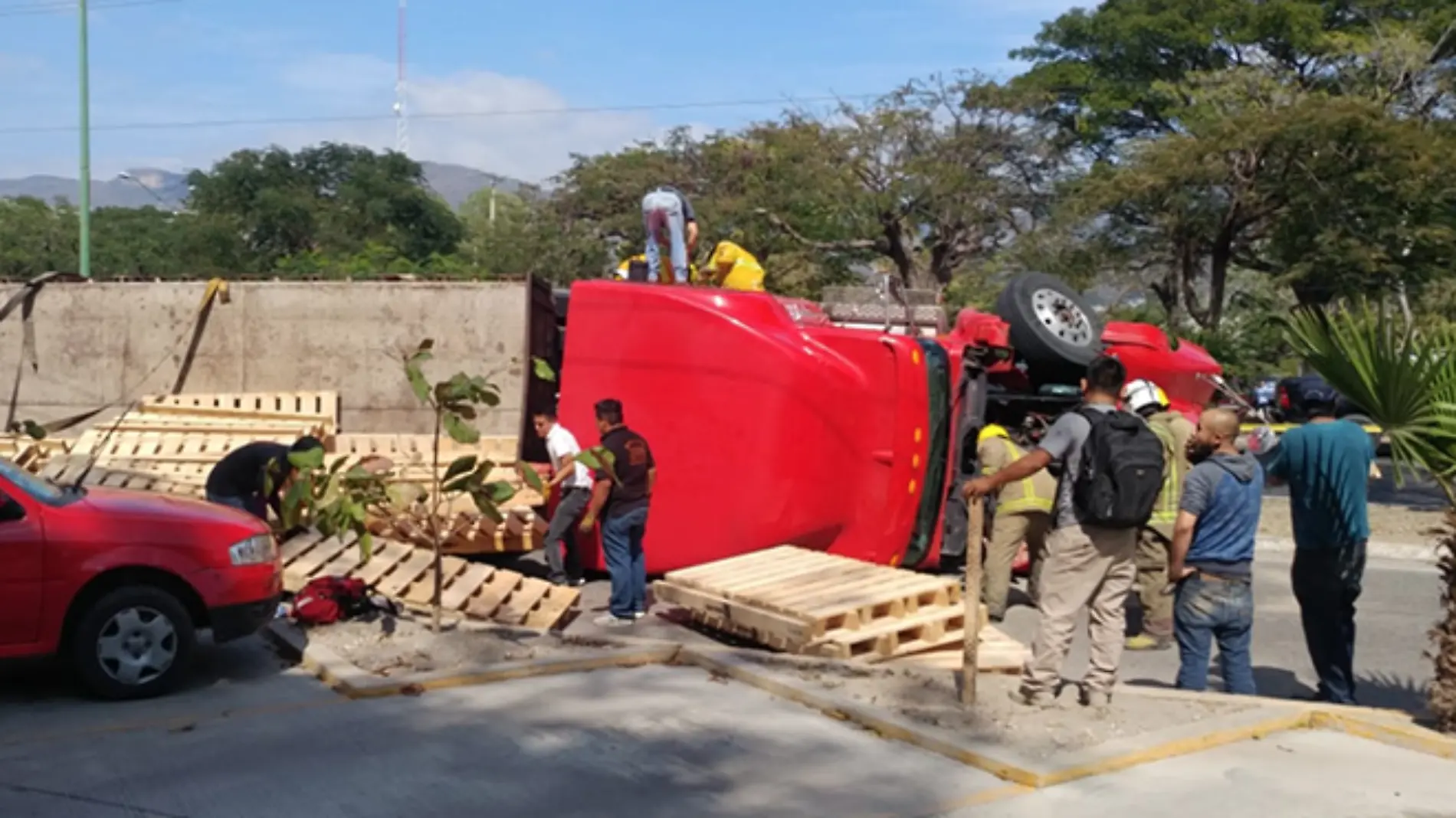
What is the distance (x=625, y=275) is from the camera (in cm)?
1284

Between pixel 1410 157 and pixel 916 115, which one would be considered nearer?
pixel 1410 157

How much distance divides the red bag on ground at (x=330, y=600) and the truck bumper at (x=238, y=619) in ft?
2.76

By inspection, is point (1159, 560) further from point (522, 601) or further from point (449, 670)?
point (449, 670)

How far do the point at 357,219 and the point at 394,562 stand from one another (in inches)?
1777

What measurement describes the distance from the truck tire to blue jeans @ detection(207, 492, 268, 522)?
6.63 meters

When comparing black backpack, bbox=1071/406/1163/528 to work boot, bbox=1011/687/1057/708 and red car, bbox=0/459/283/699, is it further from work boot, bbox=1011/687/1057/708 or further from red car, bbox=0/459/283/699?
red car, bbox=0/459/283/699

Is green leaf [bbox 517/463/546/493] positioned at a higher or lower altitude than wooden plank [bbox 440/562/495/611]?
higher

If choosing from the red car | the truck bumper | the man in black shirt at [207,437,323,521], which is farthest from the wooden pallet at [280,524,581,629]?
the red car

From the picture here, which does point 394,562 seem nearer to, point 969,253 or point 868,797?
point 868,797

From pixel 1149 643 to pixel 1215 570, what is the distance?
93.6 inches

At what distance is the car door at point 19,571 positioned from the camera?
6.93m

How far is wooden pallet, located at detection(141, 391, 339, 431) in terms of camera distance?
1387 cm

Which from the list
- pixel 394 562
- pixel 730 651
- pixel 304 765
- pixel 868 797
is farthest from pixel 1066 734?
pixel 394 562

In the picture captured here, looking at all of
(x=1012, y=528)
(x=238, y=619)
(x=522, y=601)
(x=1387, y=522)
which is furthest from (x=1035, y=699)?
(x=1387, y=522)
